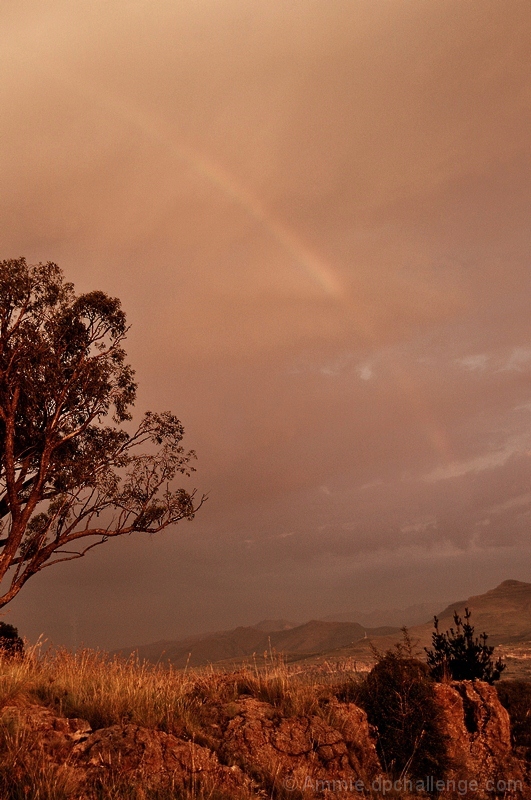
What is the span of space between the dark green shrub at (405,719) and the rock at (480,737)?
1.11ft

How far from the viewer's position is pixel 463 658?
51.6 feet

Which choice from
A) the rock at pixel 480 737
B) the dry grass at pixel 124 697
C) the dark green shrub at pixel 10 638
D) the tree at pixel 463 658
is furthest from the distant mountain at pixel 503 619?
the dry grass at pixel 124 697

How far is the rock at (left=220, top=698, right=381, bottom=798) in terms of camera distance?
8.91 m

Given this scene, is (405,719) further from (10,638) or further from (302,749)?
(10,638)

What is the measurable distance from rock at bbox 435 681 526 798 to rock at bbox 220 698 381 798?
209 centimetres

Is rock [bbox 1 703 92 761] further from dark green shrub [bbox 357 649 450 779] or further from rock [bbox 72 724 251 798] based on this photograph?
dark green shrub [bbox 357 649 450 779]

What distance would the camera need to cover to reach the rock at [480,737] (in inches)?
425

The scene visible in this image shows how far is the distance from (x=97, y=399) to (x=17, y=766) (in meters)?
17.6

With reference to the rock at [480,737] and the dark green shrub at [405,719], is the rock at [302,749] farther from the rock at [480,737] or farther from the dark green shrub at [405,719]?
the rock at [480,737]

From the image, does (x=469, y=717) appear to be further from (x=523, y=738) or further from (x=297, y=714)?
(x=297, y=714)

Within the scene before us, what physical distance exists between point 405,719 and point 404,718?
0.14 ft

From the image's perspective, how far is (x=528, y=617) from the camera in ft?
544

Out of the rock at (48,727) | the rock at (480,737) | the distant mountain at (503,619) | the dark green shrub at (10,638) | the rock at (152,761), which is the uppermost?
the dark green shrub at (10,638)

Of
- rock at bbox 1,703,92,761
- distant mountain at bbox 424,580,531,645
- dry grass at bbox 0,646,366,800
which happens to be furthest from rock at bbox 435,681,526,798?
distant mountain at bbox 424,580,531,645
